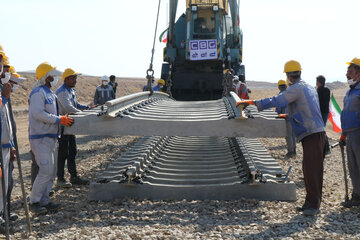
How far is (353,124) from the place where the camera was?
539 centimetres

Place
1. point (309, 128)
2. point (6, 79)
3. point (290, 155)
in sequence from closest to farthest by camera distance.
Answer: point (6, 79), point (309, 128), point (290, 155)

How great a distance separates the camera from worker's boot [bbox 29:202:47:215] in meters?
5.04

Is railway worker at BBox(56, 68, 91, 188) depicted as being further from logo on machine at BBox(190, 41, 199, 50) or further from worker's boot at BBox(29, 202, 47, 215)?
logo on machine at BBox(190, 41, 199, 50)

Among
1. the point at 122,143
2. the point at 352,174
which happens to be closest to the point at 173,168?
the point at 352,174

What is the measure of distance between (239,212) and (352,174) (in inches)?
67.6

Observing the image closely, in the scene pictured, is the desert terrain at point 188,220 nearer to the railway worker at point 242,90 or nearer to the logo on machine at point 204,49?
the railway worker at point 242,90

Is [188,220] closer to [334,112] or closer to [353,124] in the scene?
[353,124]

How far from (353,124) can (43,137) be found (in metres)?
3.95

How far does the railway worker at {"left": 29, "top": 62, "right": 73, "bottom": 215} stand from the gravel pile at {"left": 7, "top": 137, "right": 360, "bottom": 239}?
0.25m

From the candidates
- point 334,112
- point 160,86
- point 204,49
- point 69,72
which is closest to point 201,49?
point 204,49

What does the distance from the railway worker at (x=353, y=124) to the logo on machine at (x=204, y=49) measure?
681cm

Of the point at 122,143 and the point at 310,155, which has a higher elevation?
the point at 310,155

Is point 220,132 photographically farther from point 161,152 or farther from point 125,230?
point 161,152

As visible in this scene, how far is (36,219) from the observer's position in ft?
16.2
